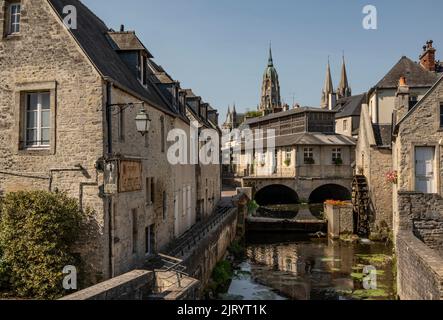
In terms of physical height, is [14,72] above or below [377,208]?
above

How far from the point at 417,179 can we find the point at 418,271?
9.50 m

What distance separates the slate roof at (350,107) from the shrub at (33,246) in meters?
42.4

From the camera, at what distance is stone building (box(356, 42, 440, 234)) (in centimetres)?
2505

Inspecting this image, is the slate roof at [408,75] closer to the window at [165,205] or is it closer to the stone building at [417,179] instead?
the stone building at [417,179]

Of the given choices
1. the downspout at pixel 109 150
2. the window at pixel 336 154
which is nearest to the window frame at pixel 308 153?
the window at pixel 336 154

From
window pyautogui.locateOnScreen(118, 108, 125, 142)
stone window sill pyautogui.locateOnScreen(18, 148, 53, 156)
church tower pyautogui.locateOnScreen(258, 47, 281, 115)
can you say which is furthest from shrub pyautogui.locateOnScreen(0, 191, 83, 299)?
church tower pyautogui.locateOnScreen(258, 47, 281, 115)

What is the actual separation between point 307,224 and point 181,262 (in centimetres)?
1837

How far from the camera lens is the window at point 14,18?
37.1 ft

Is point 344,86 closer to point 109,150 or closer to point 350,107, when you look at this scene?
point 350,107

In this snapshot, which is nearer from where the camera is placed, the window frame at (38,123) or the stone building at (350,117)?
the window frame at (38,123)

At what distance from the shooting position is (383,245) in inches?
937

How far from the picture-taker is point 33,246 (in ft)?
32.8
